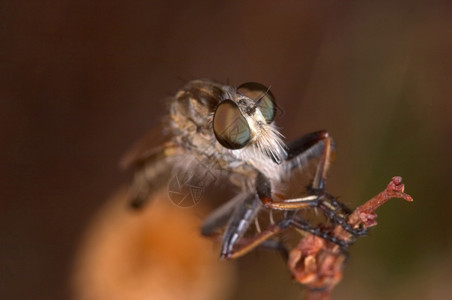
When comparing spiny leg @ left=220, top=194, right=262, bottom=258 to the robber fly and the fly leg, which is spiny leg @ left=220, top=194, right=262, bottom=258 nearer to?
the robber fly

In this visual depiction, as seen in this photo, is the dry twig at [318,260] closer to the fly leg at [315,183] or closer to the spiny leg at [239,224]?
the fly leg at [315,183]

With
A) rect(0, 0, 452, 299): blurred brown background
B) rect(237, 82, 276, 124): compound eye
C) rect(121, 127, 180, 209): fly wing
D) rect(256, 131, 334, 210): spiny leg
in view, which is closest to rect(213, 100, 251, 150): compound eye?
rect(237, 82, 276, 124): compound eye

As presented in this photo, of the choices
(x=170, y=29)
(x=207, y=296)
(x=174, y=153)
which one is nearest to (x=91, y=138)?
(x=170, y=29)

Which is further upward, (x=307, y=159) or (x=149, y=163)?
(x=307, y=159)

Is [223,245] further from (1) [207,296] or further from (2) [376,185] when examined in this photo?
(1) [207,296]

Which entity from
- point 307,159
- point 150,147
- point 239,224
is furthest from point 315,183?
point 150,147

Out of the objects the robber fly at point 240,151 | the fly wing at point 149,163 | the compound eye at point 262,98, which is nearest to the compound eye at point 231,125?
the robber fly at point 240,151

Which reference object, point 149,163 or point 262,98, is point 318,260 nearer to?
point 262,98
